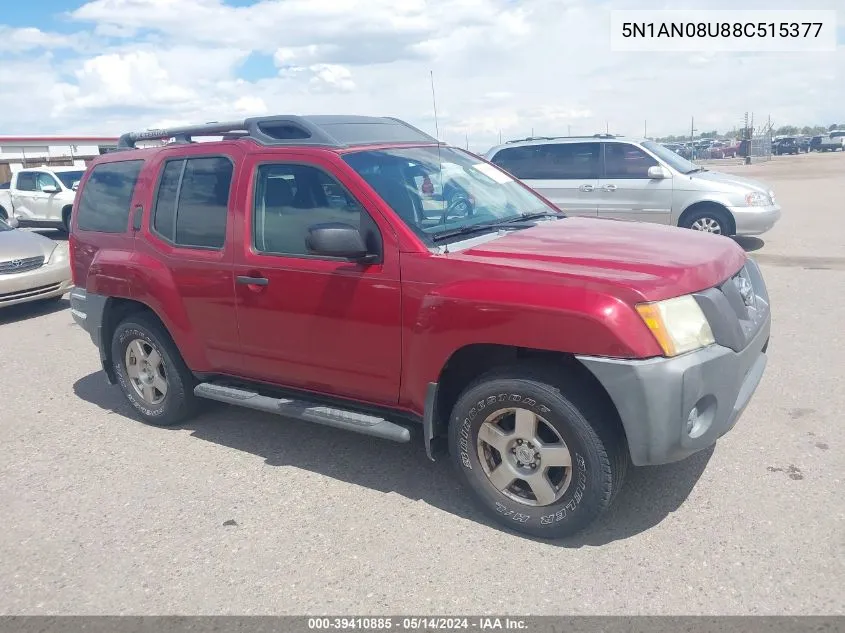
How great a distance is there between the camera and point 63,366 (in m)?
6.81

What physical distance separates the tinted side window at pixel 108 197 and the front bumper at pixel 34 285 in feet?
12.9

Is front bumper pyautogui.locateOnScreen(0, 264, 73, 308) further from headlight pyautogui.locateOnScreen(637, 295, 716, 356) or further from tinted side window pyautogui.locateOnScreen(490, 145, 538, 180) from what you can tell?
headlight pyautogui.locateOnScreen(637, 295, 716, 356)

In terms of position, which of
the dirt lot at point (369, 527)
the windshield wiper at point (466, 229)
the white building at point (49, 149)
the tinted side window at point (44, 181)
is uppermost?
the white building at point (49, 149)

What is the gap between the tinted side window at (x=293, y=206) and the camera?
3.92 m

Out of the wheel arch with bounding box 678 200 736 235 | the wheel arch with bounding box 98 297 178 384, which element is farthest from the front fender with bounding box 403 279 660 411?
the wheel arch with bounding box 678 200 736 235

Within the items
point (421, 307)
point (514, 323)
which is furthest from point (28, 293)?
point (514, 323)

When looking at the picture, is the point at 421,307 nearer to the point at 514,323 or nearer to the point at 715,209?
the point at 514,323

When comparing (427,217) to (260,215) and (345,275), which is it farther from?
(260,215)

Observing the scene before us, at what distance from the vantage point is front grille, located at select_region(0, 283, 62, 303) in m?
8.70

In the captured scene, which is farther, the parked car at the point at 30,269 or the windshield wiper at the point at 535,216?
the parked car at the point at 30,269

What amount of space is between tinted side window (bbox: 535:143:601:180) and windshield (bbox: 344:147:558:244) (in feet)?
22.8

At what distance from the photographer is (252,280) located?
4.14 metres

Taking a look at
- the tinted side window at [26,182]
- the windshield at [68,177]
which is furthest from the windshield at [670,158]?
the tinted side window at [26,182]

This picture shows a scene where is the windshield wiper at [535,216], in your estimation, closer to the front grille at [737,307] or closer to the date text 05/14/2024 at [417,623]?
the front grille at [737,307]
